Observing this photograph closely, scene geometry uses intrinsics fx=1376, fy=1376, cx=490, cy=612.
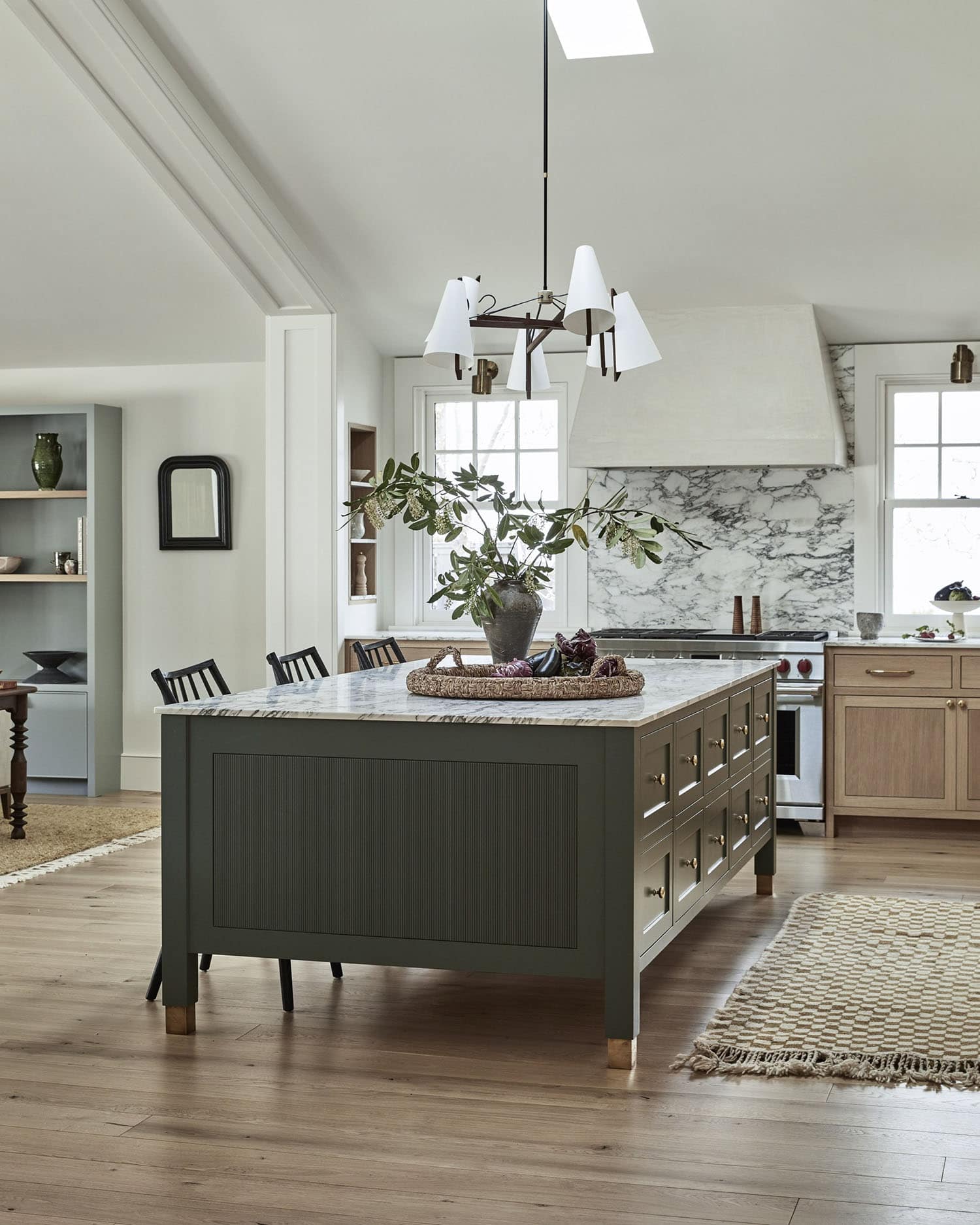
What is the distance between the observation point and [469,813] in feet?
10.5

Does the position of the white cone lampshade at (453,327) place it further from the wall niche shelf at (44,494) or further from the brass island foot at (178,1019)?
the wall niche shelf at (44,494)

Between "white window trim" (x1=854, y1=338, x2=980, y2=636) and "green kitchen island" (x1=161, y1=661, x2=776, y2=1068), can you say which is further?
"white window trim" (x1=854, y1=338, x2=980, y2=636)

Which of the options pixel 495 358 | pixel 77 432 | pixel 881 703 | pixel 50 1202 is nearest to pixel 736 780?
pixel 881 703

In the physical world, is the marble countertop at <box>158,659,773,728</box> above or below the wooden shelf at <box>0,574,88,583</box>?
below

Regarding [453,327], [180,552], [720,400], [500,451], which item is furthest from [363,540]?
[453,327]

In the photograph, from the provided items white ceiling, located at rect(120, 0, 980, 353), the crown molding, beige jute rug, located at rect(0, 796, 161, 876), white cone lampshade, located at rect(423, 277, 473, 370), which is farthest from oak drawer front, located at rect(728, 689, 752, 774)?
Result: the crown molding

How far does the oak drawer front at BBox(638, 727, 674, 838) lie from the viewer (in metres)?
3.19

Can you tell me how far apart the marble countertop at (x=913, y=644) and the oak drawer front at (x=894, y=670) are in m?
0.02

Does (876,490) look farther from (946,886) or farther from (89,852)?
(89,852)

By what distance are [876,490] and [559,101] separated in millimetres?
2621

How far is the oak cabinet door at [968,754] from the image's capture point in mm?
6078

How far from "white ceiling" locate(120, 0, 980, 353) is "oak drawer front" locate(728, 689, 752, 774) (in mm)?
2258

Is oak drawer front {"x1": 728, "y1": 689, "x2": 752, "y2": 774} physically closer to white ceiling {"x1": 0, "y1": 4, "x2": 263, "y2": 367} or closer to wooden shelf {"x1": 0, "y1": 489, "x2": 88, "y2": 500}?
white ceiling {"x1": 0, "y1": 4, "x2": 263, "y2": 367}

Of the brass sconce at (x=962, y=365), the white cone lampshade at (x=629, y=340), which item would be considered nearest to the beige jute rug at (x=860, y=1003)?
the white cone lampshade at (x=629, y=340)
